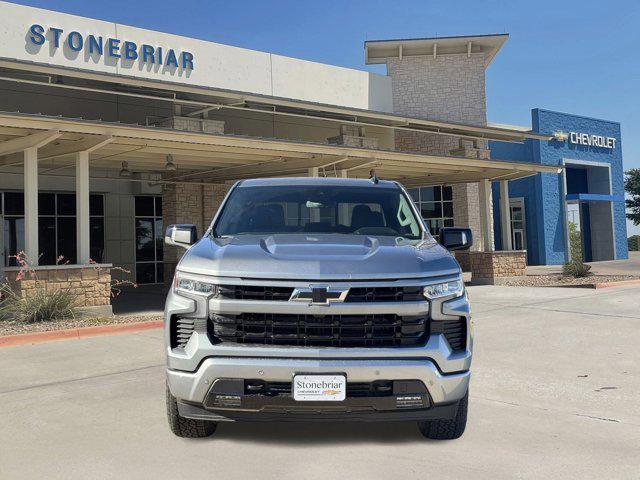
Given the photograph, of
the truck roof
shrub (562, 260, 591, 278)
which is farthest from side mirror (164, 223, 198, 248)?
shrub (562, 260, 591, 278)

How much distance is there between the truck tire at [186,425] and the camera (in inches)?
175

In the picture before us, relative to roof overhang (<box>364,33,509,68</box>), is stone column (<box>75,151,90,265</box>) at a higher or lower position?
lower

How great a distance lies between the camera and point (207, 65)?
2003cm

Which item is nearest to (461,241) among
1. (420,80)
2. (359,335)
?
(359,335)

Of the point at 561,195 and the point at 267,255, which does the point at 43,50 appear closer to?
the point at 267,255

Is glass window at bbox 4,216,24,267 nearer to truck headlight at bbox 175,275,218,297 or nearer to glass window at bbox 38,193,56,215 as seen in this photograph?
glass window at bbox 38,193,56,215

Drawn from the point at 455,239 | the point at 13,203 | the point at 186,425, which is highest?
the point at 13,203

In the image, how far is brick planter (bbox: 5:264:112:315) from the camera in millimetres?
11805

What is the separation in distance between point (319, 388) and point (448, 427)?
3.95 feet

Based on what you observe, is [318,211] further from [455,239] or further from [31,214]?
[31,214]

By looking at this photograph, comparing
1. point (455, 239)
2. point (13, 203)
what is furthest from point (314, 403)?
point (13, 203)

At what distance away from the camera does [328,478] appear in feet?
12.5

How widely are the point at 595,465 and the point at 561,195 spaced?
28.9 metres

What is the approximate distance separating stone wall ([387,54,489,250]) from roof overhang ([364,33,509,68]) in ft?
0.72
